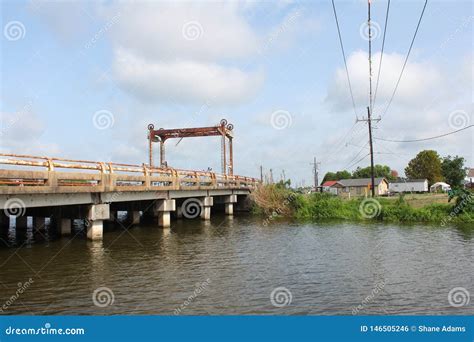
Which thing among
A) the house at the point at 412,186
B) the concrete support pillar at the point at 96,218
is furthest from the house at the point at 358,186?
the concrete support pillar at the point at 96,218

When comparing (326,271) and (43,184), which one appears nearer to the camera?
(326,271)

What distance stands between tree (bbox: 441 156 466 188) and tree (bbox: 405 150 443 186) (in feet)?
8.51

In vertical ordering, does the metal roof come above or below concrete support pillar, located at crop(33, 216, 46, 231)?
above

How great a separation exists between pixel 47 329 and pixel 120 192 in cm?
1184

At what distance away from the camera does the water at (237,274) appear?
325 inches

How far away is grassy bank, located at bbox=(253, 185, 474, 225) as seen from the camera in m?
26.0

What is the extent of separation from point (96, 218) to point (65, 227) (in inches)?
109

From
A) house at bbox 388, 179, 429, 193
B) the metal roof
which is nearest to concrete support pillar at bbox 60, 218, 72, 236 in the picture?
the metal roof

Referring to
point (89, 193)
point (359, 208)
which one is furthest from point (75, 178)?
point (359, 208)

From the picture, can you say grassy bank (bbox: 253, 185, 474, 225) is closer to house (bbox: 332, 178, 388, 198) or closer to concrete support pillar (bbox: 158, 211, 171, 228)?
concrete support pillar (bbox: 158, 211, 171, 228)

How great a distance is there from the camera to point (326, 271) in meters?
11.4

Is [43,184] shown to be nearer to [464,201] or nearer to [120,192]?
[120,192]

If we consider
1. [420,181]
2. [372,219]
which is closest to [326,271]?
[372,219]

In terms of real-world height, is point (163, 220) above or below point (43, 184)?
below
